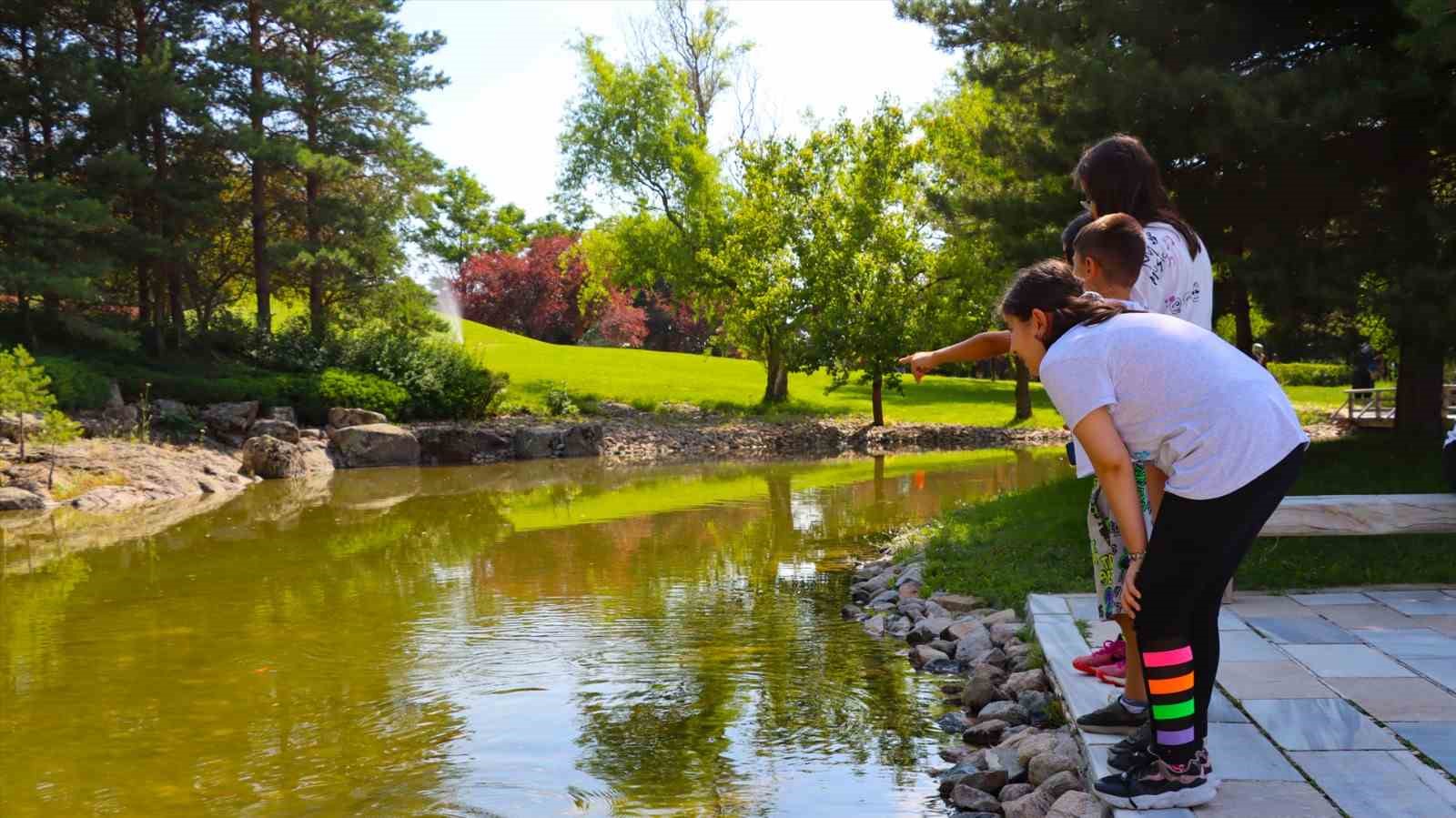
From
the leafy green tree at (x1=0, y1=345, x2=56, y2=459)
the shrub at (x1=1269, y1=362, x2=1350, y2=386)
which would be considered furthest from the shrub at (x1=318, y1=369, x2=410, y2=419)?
the shrub at (x1=1269, y1=362, x2=1350, y2=386)

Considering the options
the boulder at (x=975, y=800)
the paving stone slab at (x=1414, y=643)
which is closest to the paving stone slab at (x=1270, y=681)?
the paving stone slab at (x=1414, y=643)

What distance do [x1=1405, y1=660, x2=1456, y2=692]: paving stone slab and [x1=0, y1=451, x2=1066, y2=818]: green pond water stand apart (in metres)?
1.96

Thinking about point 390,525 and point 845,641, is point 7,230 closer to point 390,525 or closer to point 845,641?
point 390,525

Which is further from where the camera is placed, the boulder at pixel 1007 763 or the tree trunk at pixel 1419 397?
the tree trunk at pixel 1419 397

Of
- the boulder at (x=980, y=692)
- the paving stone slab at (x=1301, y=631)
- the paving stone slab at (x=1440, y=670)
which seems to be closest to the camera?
the paving stone slab at (x=1440, y=670)

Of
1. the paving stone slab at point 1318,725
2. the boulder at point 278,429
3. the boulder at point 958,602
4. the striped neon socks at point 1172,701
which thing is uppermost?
the boulder at point 278,429

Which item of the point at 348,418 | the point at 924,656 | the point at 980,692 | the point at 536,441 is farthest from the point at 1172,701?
the point at 348,418

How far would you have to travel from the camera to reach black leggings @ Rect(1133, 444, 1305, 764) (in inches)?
120

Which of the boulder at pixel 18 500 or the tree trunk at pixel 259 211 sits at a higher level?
the tree trunk at pixel 259 211

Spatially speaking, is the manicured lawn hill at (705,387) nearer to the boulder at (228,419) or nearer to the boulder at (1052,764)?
the boulder at (228,419)

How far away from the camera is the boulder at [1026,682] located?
514 cm

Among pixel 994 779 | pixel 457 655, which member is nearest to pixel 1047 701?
pixel 994 779

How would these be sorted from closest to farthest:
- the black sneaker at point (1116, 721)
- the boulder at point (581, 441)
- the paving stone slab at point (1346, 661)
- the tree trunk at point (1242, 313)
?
the black sneaker at point (1116, 721) → the paving stone slab at point (1346, 661) → the tree trunk at point (1242, 313) → the boulder at point (581, 441)

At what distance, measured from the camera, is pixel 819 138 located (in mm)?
26188
